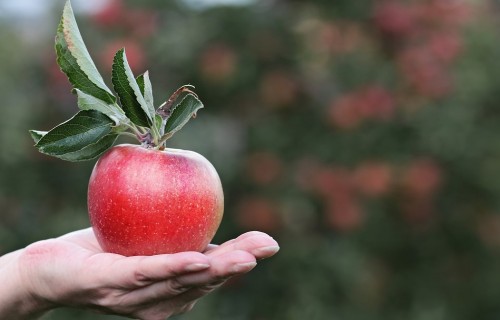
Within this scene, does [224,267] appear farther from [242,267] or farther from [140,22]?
[140,22]

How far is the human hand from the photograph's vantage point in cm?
150

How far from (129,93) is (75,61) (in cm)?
12

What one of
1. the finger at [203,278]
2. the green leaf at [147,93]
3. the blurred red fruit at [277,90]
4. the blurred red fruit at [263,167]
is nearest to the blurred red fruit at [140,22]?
the blurred red fruit at [277,90]

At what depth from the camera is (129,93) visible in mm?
1640

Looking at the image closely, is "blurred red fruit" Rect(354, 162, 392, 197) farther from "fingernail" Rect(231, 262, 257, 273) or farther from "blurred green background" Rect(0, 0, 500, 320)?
"fingernail" Rect(231, 262, 257, 273)

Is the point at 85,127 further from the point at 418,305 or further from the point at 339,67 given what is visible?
the point at 418,305

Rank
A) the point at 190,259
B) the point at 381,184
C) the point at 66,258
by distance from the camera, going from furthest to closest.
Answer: the point at 381,184 → the point at 66,258 → the point at 190,259

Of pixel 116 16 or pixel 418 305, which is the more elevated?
pixel 116 16

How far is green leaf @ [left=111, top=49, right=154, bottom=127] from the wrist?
0.41 metres

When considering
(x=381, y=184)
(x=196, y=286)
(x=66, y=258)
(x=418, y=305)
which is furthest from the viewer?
(x=418, y=305)

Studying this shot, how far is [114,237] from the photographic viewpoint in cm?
167

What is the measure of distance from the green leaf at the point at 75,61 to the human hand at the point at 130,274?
312 millimetres

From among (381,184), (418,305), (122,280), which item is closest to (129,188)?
(122,280)

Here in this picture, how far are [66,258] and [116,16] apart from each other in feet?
9.87
